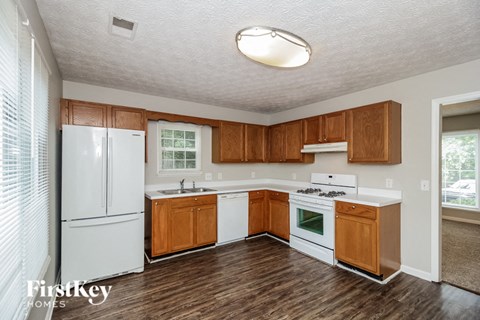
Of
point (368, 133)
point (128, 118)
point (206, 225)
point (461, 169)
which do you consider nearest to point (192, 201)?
point (206, 225)

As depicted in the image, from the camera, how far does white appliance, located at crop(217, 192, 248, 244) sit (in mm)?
3832

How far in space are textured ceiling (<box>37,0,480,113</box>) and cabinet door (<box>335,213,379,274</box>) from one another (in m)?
1.84

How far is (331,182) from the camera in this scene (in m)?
3.79

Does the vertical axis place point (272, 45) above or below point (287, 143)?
above

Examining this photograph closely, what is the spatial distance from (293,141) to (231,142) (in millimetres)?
Result: 1161

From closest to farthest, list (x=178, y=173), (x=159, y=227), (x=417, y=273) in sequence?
(x=417, y=273), (x=159, y=227), (x=178, y=173)

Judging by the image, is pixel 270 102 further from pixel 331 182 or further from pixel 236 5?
pixel 236 5

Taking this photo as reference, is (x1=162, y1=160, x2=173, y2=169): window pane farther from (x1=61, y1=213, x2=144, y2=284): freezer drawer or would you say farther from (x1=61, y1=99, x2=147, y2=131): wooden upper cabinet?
(x1=61, y1=213, x2=144, y2=284): freezer drawer

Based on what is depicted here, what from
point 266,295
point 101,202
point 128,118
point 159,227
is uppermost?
point 128,118

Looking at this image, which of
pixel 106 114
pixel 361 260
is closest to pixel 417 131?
pixel 361 260

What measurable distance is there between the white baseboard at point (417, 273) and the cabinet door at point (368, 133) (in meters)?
1.42

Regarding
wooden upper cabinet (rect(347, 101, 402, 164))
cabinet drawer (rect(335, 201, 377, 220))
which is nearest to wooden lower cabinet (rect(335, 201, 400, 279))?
cabinet drawer (rect(335, 201, 377, 220))

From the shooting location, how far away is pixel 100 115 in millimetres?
2982

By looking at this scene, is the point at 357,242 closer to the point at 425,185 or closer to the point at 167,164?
the point at 425,185
